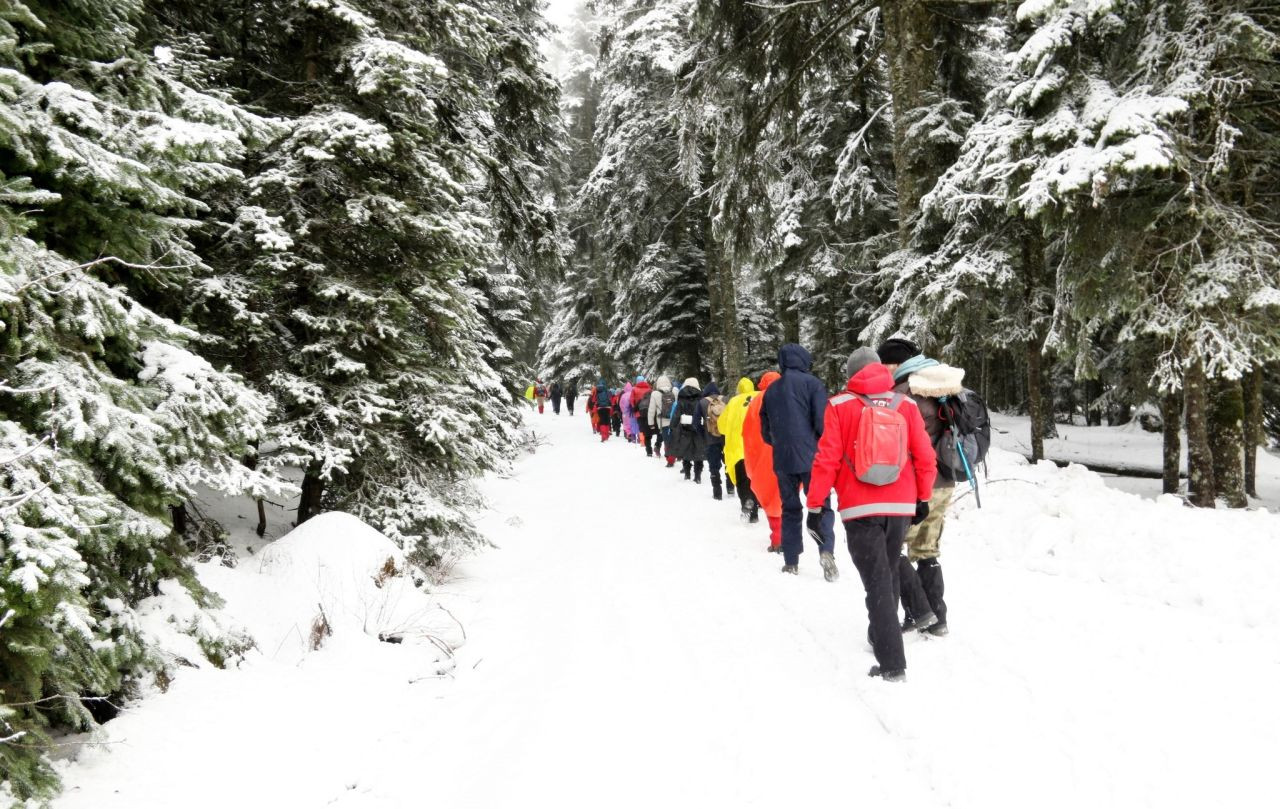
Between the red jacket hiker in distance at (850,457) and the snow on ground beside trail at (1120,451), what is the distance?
10.6m

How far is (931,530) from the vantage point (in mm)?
Result: 4734

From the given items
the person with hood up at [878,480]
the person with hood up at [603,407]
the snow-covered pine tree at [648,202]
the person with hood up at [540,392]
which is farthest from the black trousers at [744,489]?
the person with hood up at [540,392]

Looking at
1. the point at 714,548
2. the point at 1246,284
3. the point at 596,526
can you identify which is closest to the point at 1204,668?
the point at 714,548

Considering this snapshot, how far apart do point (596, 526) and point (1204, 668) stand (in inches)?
283

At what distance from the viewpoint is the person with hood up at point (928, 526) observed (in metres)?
4.61

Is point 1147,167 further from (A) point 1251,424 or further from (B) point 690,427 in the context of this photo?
(A) point 1251,424

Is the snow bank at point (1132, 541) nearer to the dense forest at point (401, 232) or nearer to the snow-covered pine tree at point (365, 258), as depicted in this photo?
the dense forest at point (401, 232)

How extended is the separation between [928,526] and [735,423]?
4820 millimetres

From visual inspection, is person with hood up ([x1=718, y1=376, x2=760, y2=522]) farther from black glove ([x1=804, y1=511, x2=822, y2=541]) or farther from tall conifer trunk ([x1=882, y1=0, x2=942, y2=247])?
tall conifer trunk ([x1=882, y1=0, x2=942, y2=247])

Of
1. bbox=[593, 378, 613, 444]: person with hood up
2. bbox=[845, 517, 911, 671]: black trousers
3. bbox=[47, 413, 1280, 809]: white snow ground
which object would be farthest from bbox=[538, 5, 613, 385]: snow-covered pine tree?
bbox=[845, 517, 911, 671]: black trousers

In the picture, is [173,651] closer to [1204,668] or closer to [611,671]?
[611,671]

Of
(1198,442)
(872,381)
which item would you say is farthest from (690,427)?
(872,381)

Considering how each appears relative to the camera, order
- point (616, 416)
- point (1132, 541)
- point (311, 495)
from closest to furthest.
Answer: point (1132, 541), point (311, 495), point (616, 416)

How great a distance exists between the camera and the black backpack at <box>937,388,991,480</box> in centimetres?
478
